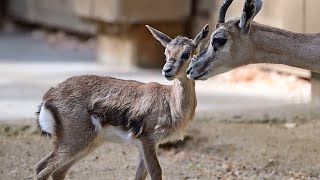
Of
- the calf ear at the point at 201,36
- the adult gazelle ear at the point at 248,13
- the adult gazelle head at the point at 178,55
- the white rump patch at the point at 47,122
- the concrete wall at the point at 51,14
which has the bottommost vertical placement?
the concrete wall at the point at 51,14

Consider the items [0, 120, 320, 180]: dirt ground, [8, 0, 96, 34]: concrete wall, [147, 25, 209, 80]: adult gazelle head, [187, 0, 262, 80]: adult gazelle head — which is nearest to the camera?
[147, 25, 209, 80]: adult gazelle head

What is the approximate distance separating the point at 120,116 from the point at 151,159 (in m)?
0.36

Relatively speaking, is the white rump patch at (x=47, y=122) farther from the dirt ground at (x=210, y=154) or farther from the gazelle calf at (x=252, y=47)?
the gazelle calf at (x=252, y=47)

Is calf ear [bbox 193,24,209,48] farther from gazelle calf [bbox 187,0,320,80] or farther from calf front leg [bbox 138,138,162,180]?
calf front leg [bbox 138,138,162,180]

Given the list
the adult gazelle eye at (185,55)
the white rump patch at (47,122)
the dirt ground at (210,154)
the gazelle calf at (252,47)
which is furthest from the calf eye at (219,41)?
the white rump patch at (47,122)

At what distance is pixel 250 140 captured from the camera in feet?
24.3

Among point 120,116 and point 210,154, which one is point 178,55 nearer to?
point 120,116

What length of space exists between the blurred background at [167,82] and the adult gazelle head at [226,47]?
3.23 feet

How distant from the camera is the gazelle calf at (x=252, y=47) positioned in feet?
19.9

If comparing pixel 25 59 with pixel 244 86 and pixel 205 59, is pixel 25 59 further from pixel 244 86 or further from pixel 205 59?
pixel 205 59

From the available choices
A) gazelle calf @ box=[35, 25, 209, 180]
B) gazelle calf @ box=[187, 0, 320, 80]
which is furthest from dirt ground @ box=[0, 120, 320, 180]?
gazelle calf @ box=[187, 0, 320, 80]

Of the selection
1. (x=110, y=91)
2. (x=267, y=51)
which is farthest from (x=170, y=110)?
(x=267, y=51)

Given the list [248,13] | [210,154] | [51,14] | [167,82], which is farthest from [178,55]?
[51,14]

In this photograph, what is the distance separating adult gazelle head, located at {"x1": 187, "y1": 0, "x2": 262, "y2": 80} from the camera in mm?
6012
